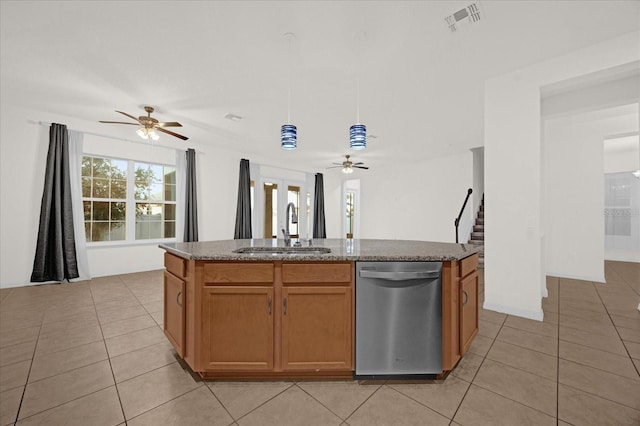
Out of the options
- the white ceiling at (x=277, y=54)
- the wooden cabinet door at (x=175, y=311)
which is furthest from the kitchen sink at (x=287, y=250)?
the white ceiling at (x=277, y=54)

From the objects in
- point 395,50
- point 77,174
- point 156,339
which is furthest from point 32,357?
point 395,50

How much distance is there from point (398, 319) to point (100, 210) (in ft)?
18.3

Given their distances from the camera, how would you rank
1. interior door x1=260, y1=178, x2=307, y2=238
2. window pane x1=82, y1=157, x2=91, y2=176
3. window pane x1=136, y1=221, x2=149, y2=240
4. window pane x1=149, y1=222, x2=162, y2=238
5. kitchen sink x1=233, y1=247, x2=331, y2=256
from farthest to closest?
interior door x1=260, y1=178, x2=307, y2=238 < window pane x1=149, y1=222, x2=162, y2=238 < window pane x1=136, y1=221, x2=149, y2=240 < window pane x1=82, y1=157, x2=91, y2=176 < kitchen sink x1=233, y1=247, x2=331, y2=256

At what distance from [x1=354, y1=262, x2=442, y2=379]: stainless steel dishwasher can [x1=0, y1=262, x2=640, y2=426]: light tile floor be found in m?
0.14

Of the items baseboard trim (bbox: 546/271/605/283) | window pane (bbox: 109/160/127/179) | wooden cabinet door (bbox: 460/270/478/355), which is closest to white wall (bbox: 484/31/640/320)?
wooden cabinet door (bbox: 460/270/478/355)

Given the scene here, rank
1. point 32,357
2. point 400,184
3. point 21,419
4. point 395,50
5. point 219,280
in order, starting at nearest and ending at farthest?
1. point 21,419
2. point 219,280
3. point 32,357
4. point 395,50
5. point 400,184

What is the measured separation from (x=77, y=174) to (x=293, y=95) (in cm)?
393

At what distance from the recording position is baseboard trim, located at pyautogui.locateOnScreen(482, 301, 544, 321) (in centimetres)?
276

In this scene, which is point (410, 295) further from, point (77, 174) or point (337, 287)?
point (77, 174)

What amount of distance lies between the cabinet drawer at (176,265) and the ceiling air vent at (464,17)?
277 cm

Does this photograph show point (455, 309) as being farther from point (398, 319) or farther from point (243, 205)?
point (243, 205)

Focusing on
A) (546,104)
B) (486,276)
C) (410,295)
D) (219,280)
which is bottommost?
(486,276)

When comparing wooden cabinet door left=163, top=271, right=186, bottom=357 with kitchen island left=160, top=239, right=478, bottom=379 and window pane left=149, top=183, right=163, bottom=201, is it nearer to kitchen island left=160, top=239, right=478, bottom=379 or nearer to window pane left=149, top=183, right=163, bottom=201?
kitchen island left=160, top=239, right=478, bottom=379

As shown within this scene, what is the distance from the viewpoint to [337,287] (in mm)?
1699
